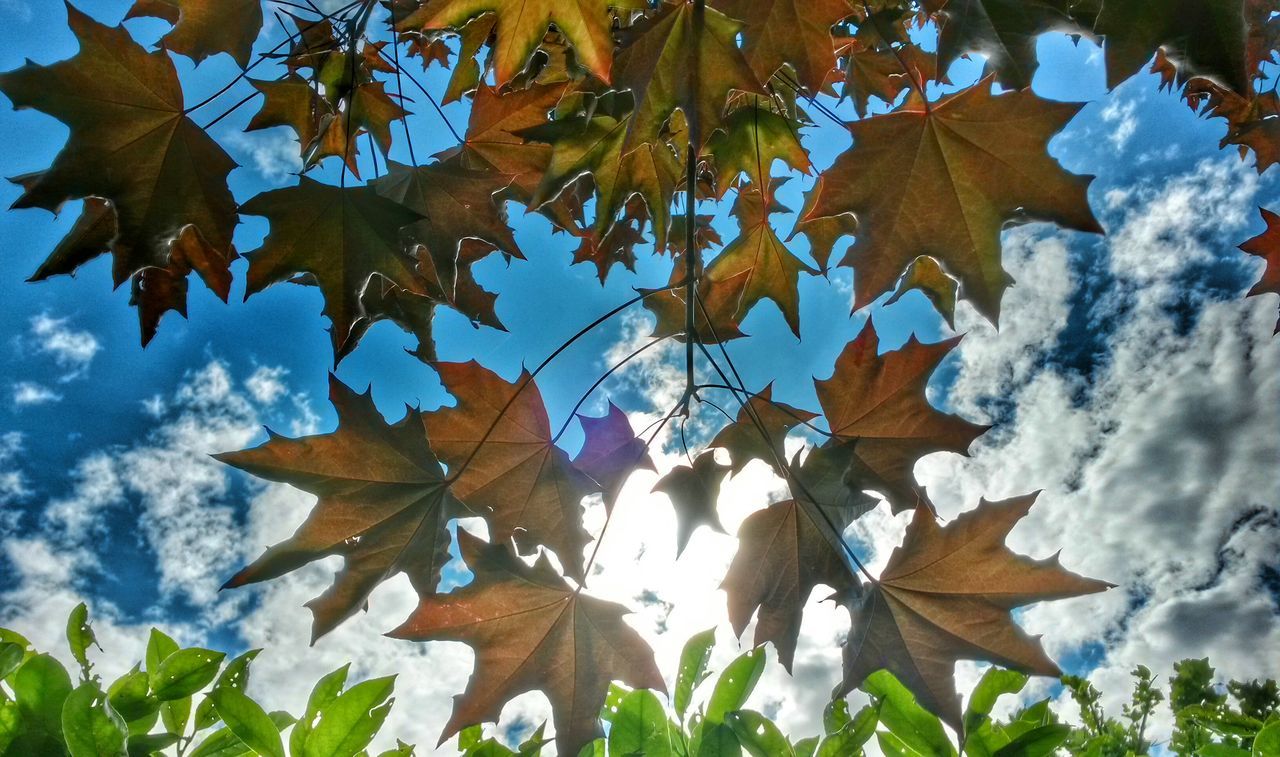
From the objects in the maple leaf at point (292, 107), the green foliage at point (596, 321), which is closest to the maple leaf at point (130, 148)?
the green foliage at point (596, 321)

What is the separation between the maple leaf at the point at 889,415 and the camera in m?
1.35

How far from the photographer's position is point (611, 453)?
1.33m

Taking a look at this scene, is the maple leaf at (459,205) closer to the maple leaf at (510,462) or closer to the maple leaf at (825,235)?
the maple leaf at (510,462)

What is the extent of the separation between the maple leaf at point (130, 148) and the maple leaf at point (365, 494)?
32 centimetres

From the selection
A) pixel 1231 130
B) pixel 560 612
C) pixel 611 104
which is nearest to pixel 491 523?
pixel 560 612

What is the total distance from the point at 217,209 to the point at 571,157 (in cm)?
58

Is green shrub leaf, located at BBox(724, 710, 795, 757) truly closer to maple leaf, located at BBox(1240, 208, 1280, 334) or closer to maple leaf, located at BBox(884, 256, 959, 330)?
maple leaf, located at BBox(884, 256, 959, 330)

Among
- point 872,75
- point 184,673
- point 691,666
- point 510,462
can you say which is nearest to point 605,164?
point 510,462

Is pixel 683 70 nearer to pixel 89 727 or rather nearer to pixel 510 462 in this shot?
pixel 510 462

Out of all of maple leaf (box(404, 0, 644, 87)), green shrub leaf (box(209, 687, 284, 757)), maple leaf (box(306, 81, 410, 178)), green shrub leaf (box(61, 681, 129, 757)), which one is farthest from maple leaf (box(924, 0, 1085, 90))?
green shrub leaf (box(61, 681, 129, 757))

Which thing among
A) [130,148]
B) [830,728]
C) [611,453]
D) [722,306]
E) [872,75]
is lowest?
[830,728]

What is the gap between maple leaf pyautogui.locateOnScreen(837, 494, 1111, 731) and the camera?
44.4 inches

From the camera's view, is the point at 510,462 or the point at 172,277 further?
the point at 510,462

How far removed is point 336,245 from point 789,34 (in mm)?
773
